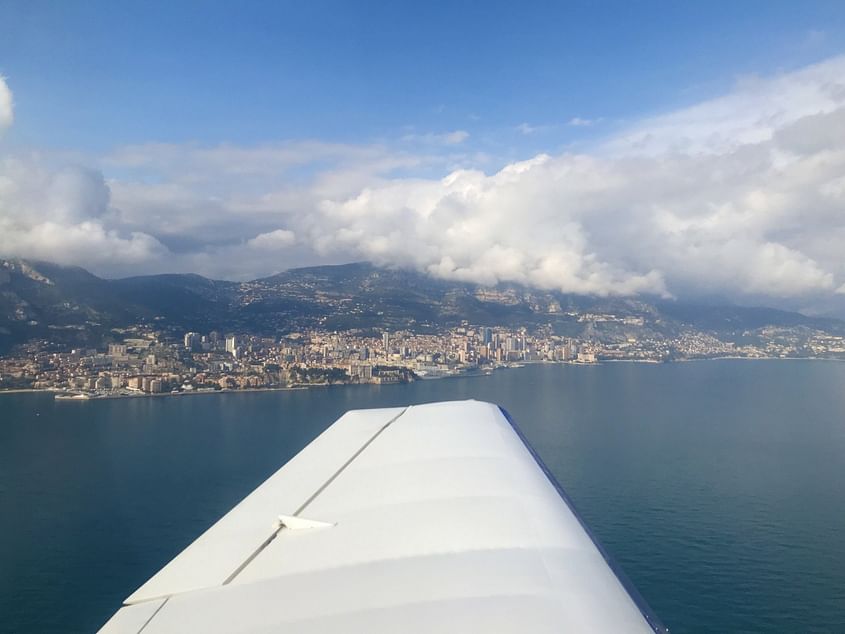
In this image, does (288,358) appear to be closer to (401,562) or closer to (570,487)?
(570,487)

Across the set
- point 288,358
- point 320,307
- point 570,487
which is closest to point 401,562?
point 570,487

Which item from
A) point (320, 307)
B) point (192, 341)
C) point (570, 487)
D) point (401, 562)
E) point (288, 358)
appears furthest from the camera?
point (320, 307)

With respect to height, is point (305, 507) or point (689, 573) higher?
point (305, 507)

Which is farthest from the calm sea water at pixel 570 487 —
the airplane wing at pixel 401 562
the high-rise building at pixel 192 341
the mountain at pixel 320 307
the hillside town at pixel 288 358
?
the high-rise building at pixel 192 341

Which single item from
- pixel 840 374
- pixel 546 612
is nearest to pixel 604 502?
pixel 546 612

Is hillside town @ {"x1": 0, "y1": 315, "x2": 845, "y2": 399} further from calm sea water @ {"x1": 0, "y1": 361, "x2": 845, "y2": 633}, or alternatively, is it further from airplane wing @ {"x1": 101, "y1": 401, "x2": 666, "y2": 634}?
airplane wing @ {"x1": 101, "y1": 401, "x2": 666, "y2": 634}

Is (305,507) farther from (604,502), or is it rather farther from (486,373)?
(486,373)

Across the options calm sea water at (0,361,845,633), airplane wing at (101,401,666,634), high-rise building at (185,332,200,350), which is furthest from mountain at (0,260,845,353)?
airplane wing at (101,401,666,634)

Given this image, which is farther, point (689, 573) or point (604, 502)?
point (604, 502)
